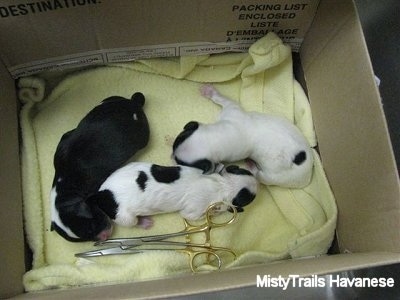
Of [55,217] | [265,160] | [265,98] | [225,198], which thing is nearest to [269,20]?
[265,98]

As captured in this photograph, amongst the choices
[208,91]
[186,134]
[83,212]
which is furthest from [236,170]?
[83,212]

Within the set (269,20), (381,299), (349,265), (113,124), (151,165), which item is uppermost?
(269,20)

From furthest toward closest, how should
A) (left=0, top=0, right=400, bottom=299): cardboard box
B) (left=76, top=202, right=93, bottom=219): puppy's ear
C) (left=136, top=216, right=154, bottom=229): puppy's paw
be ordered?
(left=136, top=216, right=154, bottom=229): puppy's paw < (left=76, top=202, right=93, bottom=219): puppy's ear < (left=0, top=0, right=400, bottom=299): cardboard box

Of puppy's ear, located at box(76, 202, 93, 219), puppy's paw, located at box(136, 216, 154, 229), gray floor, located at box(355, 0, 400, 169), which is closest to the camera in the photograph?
puppy's ear, located at box(76, 202, 93, 219)

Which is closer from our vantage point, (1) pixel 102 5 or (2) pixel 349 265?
(2) pixel 349 265

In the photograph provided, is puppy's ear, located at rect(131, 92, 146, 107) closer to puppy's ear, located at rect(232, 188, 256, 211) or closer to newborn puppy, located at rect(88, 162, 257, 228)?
newborn puppy, located at rect(88, 162, 257, 228)

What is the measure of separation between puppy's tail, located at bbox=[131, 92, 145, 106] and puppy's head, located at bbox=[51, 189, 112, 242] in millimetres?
301

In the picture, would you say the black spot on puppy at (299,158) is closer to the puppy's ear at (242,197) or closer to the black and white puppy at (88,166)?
the puppy's ear at (242,197)

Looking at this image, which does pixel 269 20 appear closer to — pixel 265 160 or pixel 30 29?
pixel 265 160

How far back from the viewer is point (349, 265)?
2.56 ft

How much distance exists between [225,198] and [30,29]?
0.60 meters

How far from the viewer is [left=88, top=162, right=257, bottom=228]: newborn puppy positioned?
3.68 ft

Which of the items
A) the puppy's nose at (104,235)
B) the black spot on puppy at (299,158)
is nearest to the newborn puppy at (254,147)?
the black spot on puppy at (299,158)

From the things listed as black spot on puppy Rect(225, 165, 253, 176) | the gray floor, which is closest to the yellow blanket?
black spot on puppy Rect(225, 165, 253, 176)
